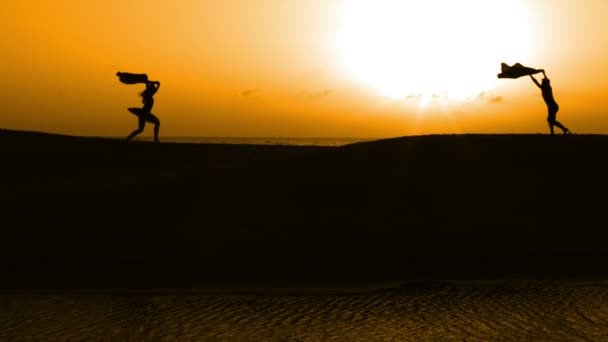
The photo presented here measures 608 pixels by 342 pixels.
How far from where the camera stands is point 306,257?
8094 mm

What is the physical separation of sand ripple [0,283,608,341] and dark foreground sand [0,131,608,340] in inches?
0.9

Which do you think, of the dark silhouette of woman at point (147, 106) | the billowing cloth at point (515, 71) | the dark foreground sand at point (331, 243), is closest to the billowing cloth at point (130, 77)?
the dark silhouette of woman at point (147, 106)

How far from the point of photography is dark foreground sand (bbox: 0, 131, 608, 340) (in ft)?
17.9

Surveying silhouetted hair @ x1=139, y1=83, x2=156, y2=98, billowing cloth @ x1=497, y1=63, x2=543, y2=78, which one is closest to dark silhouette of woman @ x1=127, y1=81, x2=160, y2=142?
silhouetted hair @ x1=139, y1=83, x2=156, y2=98

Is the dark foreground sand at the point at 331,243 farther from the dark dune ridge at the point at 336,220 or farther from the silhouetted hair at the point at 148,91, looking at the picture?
the silhouetted hair at the point at 148,91

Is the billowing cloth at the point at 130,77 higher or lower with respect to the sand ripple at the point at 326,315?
higher

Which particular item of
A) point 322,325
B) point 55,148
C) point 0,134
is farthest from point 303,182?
point 0,134

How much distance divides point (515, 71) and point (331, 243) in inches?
301

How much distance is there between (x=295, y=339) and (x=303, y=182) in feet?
19.0

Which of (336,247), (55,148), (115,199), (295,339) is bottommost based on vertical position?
(295,339)

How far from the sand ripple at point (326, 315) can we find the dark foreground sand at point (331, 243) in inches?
0.9

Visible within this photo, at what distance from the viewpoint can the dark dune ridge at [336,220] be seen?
24.5 feet

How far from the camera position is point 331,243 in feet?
27.9

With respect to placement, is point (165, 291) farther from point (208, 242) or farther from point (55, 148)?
point (55, 148)
